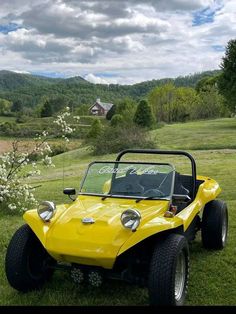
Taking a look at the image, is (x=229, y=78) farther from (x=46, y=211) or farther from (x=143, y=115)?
(x=46, y=211)

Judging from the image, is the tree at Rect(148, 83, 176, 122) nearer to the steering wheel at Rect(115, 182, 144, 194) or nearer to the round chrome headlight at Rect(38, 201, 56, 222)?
the steering wheel at Rect(115, 182, 144, 194)

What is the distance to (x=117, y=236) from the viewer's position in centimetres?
469

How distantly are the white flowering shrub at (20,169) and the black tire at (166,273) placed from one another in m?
5.35

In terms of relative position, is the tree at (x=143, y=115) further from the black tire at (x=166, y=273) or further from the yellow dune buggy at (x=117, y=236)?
the black tire at (x=166, y=273)

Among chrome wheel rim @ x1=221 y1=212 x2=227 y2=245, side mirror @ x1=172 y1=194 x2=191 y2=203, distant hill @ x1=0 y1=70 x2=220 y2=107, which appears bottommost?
distant hill @ x1=0 y1=70 x2=220 y2=107

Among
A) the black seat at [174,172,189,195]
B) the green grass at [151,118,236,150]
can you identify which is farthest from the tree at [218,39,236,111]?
the black seat at [174,172,189,195]

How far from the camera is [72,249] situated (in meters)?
4.64

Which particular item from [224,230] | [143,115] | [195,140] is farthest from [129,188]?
[143,115]

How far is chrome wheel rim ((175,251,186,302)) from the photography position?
15.8 ft

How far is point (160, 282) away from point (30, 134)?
9754mm

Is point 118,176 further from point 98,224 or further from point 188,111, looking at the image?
point 188,111

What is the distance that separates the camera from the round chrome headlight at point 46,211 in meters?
5.28

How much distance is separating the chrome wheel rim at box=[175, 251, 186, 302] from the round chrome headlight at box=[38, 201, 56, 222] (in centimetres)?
162
